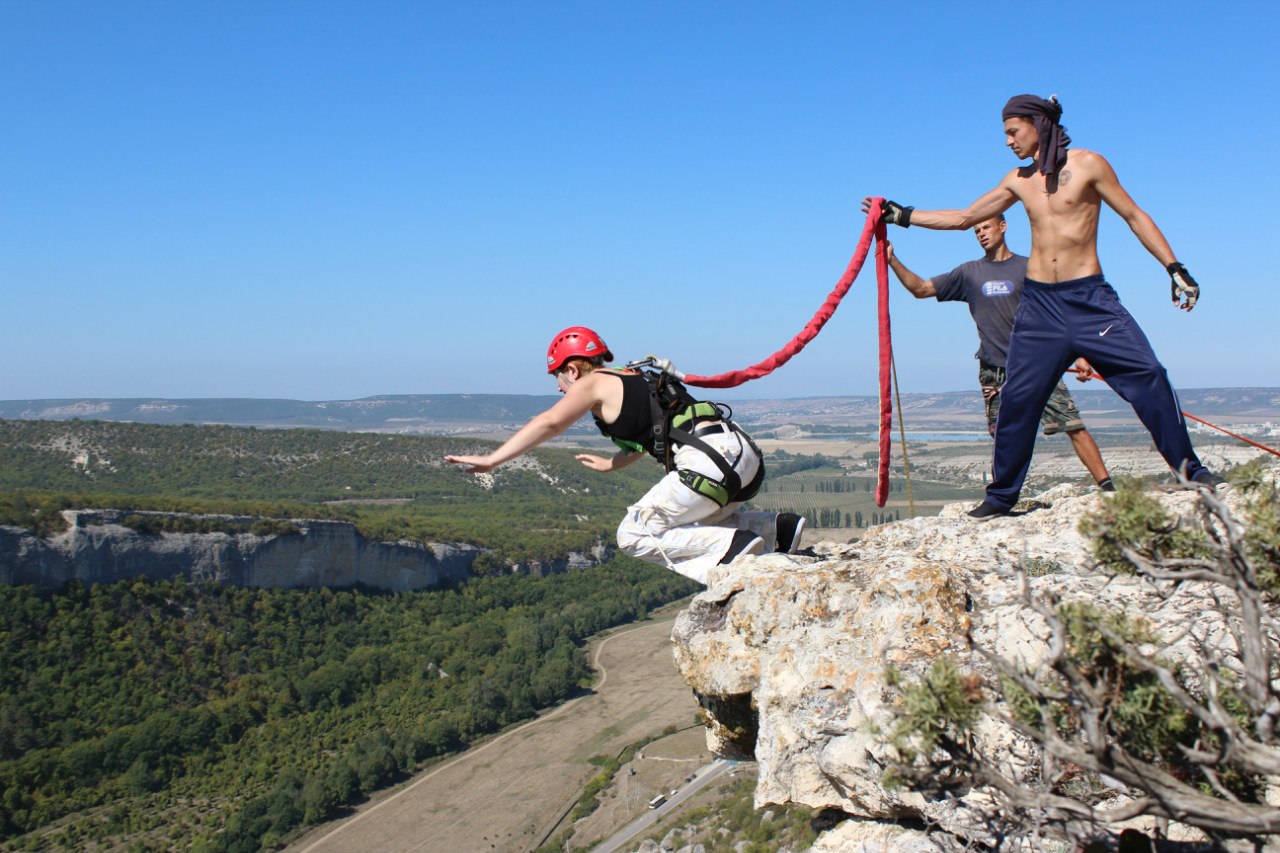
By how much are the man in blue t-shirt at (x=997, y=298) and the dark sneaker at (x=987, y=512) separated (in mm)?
1120

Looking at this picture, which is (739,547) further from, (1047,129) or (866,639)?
(1047,129)

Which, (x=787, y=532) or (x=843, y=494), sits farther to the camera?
(x=843, y=494)

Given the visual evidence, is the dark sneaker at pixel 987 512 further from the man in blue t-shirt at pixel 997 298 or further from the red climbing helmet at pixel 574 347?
the red climbing helmet at pixel 574 347

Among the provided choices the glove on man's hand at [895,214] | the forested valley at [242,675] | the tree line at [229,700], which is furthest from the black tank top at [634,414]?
the tree line at [229,700]

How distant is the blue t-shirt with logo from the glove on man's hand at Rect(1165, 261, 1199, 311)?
237 centimetres

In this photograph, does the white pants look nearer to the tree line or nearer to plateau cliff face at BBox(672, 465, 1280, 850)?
plateau cliff face at BBox(672, 465, 1280, 850)

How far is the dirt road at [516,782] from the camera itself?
45.4 meters

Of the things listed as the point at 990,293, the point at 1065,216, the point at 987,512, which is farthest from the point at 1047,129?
the point at 987,512

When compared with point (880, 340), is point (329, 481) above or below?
below

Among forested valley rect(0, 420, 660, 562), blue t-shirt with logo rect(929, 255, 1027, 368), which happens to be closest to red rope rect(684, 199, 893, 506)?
blue t-shirt with logo rect(929, 255, 1027, 368)

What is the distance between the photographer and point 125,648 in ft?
182

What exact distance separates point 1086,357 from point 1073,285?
0.52 metres

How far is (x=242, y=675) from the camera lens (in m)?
58.1

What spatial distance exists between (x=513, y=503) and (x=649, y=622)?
3178 centimetres
